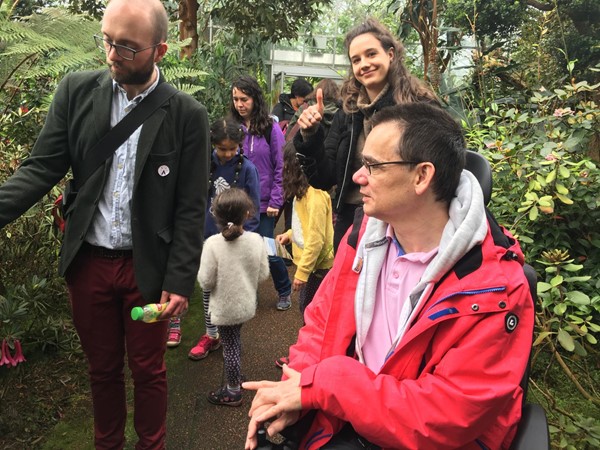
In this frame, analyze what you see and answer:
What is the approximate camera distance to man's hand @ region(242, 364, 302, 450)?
1.45 metres

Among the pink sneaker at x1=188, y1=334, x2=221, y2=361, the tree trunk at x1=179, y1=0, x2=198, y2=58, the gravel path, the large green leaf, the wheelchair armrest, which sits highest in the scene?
the tree trunk at x1=179, y1=0, x2=198, y2=58

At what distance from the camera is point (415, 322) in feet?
4.88

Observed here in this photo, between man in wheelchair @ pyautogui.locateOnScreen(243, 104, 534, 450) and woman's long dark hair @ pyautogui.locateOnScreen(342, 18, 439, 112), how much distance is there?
35.4 inches

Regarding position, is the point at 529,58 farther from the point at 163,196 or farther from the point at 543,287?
the point at 163,196

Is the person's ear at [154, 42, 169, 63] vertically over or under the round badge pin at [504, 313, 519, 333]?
over

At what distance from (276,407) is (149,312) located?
85 centimetres

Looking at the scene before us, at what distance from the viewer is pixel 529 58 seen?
6.05 metres

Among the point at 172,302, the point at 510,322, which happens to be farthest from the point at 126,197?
the point at 510,322

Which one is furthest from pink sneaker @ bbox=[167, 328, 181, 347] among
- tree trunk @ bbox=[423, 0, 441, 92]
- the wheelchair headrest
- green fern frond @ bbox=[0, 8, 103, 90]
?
tree trunk @ bbox=[423, 0, 441, 92]

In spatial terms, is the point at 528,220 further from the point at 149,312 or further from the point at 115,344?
the point at 115,344

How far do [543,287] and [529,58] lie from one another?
15.4 ft

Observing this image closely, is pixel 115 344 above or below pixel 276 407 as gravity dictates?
below

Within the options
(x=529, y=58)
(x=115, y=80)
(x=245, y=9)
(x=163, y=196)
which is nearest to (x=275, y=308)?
(x=163, y=196)

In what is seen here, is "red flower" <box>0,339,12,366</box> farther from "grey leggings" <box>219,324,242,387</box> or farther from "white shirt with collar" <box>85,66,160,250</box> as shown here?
"grey leggings" <box>219,324,242,387</box>
